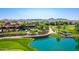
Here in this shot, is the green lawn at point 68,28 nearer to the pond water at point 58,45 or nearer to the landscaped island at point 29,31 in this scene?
the landscaped island at point 29,31

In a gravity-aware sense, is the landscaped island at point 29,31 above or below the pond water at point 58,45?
above

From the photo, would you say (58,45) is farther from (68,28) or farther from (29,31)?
(29,31)

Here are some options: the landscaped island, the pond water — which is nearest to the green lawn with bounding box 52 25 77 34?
the landscaped island

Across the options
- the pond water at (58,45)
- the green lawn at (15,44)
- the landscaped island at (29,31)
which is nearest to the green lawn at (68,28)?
the landscaped island at (29,31)

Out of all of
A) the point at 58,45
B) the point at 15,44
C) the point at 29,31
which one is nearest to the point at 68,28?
the point at 58,45

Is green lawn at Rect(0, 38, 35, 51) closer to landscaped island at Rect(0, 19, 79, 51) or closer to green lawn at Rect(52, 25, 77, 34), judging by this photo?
landscaped island at Rect(0, 19, 79, 51)
